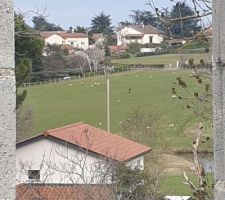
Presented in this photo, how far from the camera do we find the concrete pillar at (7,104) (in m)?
1.43

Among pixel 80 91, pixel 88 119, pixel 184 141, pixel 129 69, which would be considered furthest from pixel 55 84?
Answer: pixel 184 141

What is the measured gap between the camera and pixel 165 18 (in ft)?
14.4

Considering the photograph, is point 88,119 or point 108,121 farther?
point 88,119

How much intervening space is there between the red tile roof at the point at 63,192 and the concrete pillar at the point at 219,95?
1136cm

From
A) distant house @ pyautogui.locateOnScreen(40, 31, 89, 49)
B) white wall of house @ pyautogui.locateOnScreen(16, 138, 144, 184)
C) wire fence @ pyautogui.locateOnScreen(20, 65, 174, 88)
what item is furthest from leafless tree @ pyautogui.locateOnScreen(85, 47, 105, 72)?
white wall of house @ pyautogui.locateOnScreen(16, 138, 144, 184)

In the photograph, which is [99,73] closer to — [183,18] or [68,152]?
[68,152]

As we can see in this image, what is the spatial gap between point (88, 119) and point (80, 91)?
1623 cm

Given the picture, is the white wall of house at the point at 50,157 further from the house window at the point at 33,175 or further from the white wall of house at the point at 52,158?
the house window at the point at 33,175

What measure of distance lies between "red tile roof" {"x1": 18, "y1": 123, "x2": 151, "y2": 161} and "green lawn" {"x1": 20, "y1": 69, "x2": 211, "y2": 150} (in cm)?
485

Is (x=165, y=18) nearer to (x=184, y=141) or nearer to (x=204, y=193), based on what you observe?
(x=204, y=193)

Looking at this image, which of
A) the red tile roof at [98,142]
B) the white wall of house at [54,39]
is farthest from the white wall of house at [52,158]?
the white wall of house at [54,39]

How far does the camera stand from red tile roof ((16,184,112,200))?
1357cm

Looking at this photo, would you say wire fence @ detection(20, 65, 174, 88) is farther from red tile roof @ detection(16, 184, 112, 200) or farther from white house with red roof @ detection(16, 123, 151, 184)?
red tile roof @ detection(16, 184, 112, 200)

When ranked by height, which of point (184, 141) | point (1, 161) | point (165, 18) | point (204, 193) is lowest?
point (184, 141)
